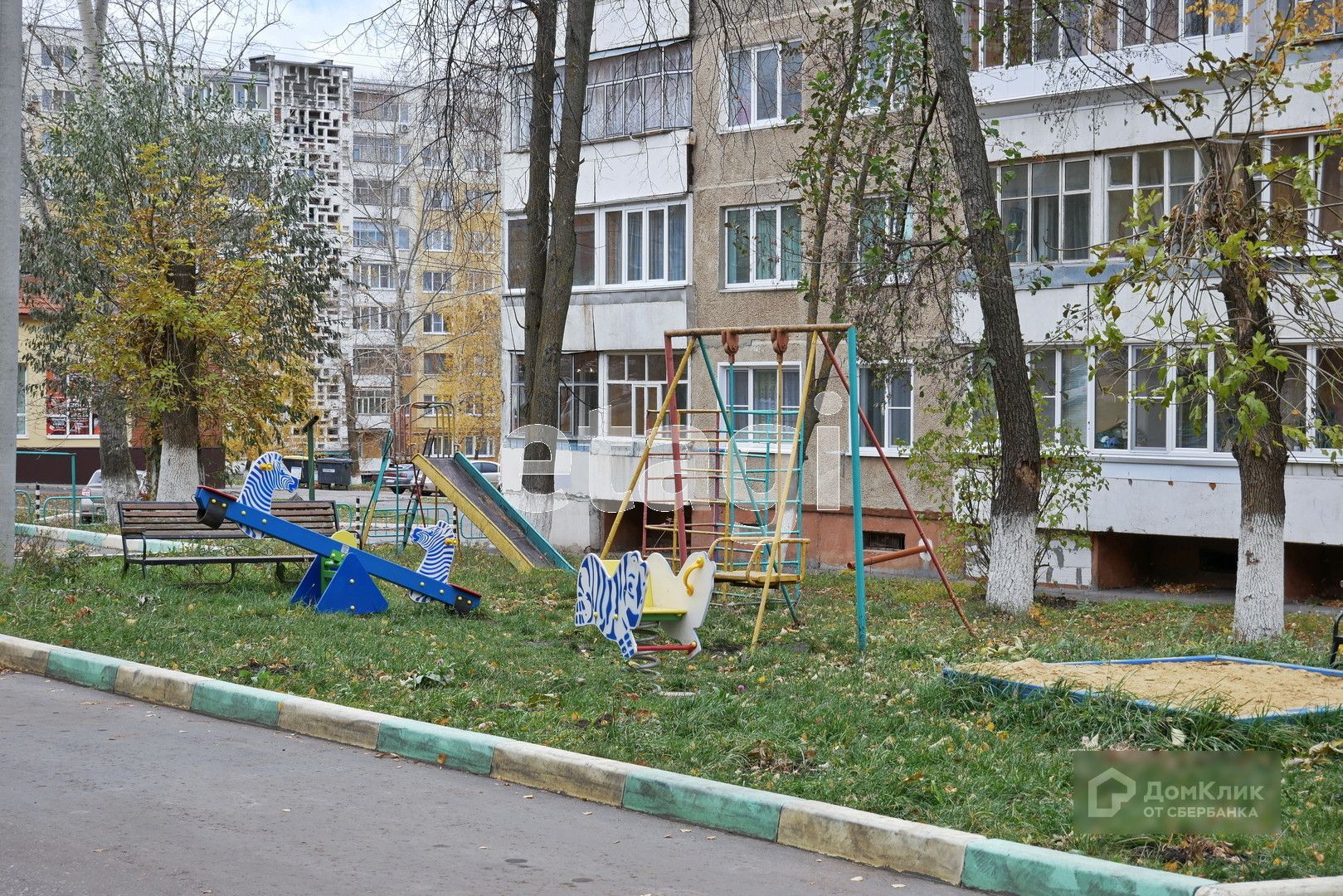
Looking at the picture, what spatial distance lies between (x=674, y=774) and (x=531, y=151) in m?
16.8

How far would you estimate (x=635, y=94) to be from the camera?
30766 millimetres

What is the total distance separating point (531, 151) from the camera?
22359 mm

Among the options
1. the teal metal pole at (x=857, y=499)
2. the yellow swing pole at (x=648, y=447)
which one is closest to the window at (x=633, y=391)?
the yellow swing pole at (x=648, y=447)

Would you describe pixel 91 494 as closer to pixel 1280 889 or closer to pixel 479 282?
pixel 479 282

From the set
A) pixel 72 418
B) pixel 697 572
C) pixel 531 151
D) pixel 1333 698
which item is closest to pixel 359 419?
pixel 72 418

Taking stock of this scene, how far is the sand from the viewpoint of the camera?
762 cm

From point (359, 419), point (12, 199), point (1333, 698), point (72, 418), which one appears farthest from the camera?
point (359, 419)

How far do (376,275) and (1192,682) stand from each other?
216 feet

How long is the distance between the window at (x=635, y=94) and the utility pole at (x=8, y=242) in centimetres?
1533

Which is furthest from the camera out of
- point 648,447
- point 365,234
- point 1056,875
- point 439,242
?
point 439,242

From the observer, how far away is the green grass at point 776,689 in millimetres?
6402

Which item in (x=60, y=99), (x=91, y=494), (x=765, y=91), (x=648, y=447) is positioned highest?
(x=60, y=99)

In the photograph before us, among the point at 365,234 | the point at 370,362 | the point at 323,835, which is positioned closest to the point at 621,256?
the point at 323,835

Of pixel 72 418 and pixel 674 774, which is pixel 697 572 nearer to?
pixel 674 774
